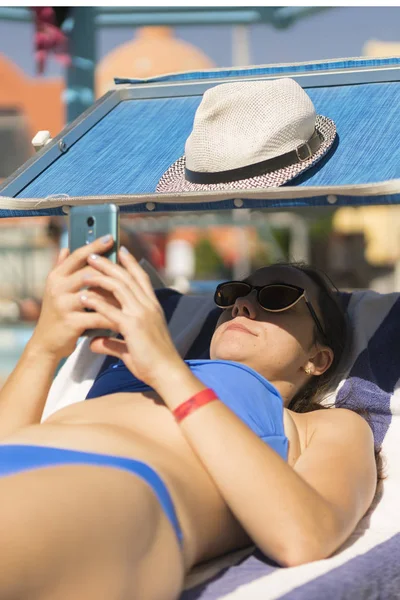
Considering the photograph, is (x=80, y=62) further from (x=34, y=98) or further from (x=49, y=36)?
(x=34, y=98)

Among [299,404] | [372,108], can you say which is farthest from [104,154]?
[299,404]

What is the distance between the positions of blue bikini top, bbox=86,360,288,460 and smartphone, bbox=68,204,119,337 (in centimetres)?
37

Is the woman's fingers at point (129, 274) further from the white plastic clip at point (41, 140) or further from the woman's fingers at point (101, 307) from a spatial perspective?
the white plastic clip at point (41, 140)

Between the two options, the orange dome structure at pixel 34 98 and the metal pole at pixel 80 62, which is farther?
the orange dome structure at pixel 34 98

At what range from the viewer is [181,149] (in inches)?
124

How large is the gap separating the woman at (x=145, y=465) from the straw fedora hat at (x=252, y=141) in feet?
1.85

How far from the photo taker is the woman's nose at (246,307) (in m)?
2.78

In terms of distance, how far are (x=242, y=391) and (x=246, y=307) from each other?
499 millimetres

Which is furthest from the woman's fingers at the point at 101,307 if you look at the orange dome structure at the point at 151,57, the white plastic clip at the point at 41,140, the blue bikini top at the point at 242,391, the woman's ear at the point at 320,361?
the orange dome structure at the point at 151,57

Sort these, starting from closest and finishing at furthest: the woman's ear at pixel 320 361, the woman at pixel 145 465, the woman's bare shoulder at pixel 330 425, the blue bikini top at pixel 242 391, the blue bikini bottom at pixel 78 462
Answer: the woman at pixel 145 465, the blue bikini bottom at pixel 78 462, the blue bikini top at pixel 242 391, the woman's bare shoulder at pixel 330 425, the woman's ear at pixel 320 361

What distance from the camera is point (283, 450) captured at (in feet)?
7.67

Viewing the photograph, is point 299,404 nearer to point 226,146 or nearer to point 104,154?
point 226,146

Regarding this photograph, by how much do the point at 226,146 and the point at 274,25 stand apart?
2.50 meters

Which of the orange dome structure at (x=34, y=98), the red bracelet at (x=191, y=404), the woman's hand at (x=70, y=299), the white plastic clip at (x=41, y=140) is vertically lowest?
the orange dome structure at (x=34, y=98)
